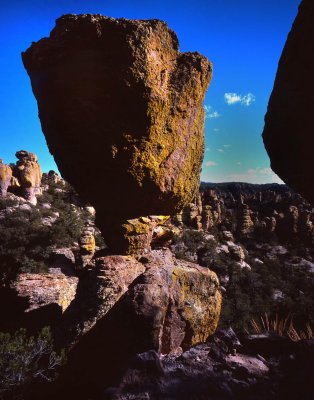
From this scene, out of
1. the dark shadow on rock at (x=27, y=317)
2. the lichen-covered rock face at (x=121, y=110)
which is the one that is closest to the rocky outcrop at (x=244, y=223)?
the dark shadow on rock at (x=27, y=317)

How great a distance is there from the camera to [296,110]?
3055 millimetres

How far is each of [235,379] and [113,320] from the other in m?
1.58

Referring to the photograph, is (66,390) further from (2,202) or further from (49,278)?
(2,202)

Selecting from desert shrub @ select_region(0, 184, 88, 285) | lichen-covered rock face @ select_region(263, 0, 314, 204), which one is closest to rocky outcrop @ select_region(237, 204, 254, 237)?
desert shrub @ select_region(0, 184, 88, 285)

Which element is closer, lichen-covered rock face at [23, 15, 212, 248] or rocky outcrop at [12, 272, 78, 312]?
lichen-covered rock face at [23, 15, 212, 248]

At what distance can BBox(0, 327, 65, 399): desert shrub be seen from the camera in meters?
3.61

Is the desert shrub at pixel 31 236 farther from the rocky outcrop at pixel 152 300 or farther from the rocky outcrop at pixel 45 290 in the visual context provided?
the rocky outcrop at pixel 152 300

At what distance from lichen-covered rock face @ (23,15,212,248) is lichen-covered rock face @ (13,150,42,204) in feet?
89.3

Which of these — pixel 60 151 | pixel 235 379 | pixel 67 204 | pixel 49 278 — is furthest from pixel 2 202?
pixel 235 379

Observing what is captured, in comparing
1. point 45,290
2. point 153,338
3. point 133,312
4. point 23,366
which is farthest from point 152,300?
point 45,290

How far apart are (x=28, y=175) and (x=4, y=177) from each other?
237 centimetres

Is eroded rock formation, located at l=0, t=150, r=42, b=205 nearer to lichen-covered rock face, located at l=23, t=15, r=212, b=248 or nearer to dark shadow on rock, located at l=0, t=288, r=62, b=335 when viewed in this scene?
dark shadow on rock, located at l=0, t=288, r=62, b=335

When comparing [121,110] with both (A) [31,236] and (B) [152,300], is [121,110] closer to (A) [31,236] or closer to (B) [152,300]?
(B) [152,300]

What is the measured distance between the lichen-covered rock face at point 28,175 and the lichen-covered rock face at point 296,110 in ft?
97.1
